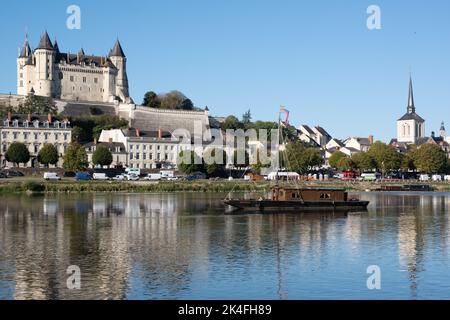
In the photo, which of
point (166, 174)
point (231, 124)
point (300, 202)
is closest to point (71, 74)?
point (231, 124)

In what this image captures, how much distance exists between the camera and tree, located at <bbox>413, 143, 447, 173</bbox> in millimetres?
104438

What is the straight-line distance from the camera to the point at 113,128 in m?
109

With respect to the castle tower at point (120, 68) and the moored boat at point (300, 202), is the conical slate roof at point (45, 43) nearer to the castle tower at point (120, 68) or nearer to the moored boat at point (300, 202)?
the castle tower at point (120, 68)

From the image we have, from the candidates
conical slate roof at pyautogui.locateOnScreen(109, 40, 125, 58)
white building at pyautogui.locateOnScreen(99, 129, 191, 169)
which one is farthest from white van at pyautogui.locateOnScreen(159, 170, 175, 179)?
conical slate roof at pyautogui.locateOnScreen(109, 40, 125, 58)

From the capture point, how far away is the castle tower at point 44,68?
408 feet

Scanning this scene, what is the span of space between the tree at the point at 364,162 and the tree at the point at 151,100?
3925cm

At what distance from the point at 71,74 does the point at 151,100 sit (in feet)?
46.4

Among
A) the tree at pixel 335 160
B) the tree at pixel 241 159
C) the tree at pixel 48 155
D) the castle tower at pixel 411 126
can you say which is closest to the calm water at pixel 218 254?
the tree at pixel 48 155

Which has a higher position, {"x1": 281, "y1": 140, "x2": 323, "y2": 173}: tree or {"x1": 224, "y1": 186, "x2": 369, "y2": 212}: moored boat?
{"x1": 281, "y1": 140, "x2": 323, "y2": 173}: tree

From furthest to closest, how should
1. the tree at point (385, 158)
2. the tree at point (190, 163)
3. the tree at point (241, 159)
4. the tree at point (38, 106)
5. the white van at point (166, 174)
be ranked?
the tree at point (38, 106)
the tree at point (385, 158)
the tree at point (241, 159)
the tree at point (190, 163)
the white van at point (166, 174)

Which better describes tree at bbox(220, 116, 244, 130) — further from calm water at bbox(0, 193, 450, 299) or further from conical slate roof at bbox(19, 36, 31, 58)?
calm water at bbox(0, 193, 450, 299)

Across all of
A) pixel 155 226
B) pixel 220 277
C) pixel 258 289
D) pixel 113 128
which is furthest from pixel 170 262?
pixel 113 128

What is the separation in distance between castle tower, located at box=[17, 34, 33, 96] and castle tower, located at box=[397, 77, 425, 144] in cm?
7157

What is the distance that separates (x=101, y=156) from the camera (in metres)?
88.4
